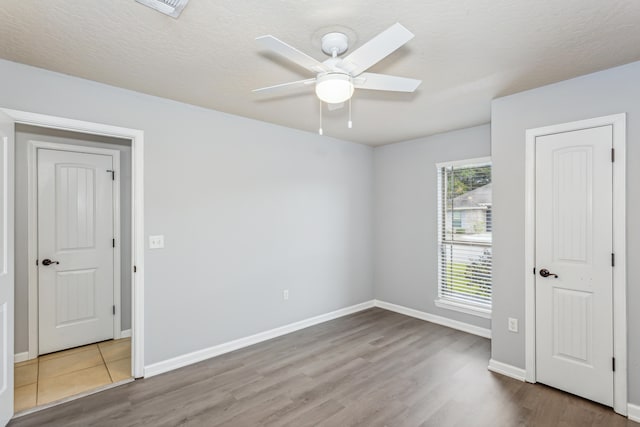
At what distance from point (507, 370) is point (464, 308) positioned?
1112 millimetres

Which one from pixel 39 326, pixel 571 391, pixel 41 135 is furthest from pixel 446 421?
pixel 41 135

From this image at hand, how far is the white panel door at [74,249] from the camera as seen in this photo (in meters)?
3.44

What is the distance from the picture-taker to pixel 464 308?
4004mm

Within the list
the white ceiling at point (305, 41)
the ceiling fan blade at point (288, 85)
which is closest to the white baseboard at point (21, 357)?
the white ceiling at point (305, 41)

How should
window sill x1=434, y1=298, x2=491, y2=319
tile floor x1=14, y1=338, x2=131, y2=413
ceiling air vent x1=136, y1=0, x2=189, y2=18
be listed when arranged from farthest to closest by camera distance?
window sill x1=434, y1=298, x2=491, y2=319
tile floor x1=14, y1=338, x2=131, y2=413
ceiling air vent x1=136, y1=0, x2=189, y2=18

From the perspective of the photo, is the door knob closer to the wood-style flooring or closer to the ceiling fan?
the wood-style flooring

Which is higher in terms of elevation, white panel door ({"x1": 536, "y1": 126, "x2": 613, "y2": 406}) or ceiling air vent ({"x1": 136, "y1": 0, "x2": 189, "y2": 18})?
ceiling air vent ({"x1": 136, "y1": 0, "x2": 189, "y2": 18})

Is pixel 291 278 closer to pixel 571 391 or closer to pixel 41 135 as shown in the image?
pixel 571 391

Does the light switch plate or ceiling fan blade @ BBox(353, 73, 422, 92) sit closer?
ceiling fan blade @ BBox(353, 73, 422, 92)

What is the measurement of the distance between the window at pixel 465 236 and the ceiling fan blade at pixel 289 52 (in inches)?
114

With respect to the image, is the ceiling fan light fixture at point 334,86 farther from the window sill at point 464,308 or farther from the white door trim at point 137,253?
the window sill at point 464,308

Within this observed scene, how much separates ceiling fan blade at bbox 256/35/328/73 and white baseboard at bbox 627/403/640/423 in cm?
315

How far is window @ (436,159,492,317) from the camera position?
3.87 metres

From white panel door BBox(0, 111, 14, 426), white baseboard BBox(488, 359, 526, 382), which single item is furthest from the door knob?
white panel door BBox(0, 111, 14, 426)
